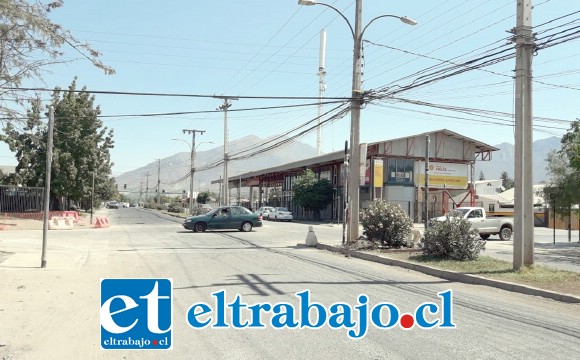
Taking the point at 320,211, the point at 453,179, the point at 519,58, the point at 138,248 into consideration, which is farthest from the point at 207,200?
the point at 519,58

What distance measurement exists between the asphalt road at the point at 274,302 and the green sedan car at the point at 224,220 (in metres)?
12.9

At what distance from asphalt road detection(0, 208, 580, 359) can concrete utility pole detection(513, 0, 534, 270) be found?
2.28 meters

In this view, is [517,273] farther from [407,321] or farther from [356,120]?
[356,120]

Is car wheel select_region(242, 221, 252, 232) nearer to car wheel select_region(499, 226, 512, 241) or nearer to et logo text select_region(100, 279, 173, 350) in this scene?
car wheel select_region(499, 226, 512, 241)

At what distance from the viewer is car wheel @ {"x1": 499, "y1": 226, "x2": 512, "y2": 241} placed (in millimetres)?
27719

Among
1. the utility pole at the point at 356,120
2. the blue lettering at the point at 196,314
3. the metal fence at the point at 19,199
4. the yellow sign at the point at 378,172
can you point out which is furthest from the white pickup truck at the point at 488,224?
the metal fence at the point at 19,199

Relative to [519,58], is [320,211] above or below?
below

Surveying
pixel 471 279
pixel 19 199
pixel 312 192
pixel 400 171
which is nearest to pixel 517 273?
pixel 471 279

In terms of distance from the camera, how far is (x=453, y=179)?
56562 mm

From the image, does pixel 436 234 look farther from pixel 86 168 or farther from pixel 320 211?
pixel 320 211

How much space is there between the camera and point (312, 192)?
55469 millimetres

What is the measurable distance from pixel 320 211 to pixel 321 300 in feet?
167

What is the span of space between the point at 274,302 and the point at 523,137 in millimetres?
7854

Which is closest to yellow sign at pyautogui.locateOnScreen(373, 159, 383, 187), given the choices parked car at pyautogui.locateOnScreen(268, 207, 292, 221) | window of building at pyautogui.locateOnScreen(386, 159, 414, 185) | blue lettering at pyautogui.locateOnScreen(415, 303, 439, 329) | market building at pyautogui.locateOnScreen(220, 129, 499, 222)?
market building at pyautogui.locateOnScreen(220, 129, 499, 222)
